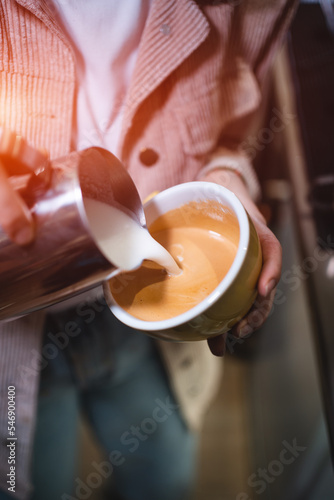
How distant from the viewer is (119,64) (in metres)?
0.43

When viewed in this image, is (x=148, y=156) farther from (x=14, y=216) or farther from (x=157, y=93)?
(x=14, y=216)

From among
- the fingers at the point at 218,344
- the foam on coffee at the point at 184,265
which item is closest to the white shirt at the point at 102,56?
the foam on coffee at the point at 184,265

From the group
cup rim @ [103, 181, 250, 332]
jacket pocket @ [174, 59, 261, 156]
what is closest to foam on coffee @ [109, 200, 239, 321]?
cup rim @ [103, 181, 250, 332]

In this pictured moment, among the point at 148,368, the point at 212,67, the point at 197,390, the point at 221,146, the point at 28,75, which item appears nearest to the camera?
the point at 28,75

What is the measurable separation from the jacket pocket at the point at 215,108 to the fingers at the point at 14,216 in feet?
0.90

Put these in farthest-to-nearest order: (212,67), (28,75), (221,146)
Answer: (221,146), (212,67), (28,75)

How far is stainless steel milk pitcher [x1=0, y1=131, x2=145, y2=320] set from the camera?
0.91 feet

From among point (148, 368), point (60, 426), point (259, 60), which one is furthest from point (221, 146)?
point (60, 426)

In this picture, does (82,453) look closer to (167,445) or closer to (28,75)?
(167,445)

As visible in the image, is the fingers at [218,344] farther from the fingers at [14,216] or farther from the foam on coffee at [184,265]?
the fingers at [14,216]

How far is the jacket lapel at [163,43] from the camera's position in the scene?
0.39 m

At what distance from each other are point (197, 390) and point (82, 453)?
0.28m

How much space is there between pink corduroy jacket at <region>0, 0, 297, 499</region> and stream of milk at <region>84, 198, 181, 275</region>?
0.12 metres

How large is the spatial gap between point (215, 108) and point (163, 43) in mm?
136
